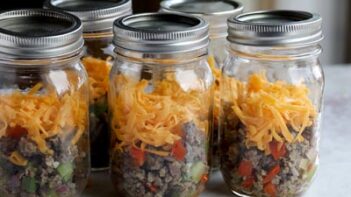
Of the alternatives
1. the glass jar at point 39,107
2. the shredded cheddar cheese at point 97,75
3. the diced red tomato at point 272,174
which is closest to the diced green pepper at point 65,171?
the glass jar at point 39,107

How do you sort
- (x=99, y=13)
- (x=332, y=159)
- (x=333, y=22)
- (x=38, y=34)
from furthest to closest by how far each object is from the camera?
(x=333, y=22), (x=332, y=159), (x=99, y=13), (x=38, y=34)

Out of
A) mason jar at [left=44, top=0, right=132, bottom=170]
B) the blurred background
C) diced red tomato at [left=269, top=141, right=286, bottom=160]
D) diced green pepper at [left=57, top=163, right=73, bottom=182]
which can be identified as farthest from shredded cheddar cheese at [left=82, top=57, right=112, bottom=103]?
the blurred background

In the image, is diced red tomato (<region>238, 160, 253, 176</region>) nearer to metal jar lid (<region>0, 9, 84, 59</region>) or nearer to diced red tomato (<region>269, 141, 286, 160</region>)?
diced red tomato (<region>269, 141, 286, 160</region>)

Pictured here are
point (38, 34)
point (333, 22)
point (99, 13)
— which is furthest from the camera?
point (333, 22)

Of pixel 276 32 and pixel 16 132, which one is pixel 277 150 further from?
pixel 16 132

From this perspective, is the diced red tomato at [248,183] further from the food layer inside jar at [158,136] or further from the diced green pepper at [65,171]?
the diced green pepper at [65,171]

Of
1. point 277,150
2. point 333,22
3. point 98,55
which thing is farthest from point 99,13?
point 333,22

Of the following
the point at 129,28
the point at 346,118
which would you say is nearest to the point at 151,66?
the point at 129,28
